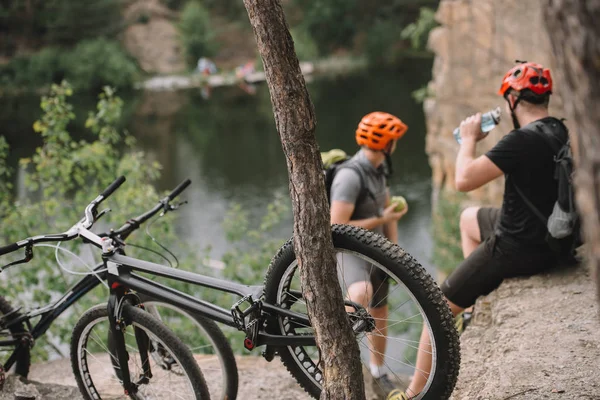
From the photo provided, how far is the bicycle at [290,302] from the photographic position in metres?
2.78

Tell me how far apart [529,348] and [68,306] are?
2.21m

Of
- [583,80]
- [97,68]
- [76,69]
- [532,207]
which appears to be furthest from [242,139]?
[583,80]

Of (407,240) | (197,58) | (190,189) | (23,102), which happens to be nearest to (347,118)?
(190,189)

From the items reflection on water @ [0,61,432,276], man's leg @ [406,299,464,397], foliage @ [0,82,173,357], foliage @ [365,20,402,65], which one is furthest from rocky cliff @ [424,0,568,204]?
foliage @ [365,20,402,65]

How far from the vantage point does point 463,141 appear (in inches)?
149

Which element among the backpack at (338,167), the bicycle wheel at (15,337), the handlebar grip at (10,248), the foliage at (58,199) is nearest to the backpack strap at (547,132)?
the backpack at (338,167)

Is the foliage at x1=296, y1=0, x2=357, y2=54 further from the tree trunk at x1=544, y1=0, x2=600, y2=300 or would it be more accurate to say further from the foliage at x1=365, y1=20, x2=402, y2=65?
the tree trunk at x1=544, y1=0, x2=600, y2=300

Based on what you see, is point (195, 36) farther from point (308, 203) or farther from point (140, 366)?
point (308, 203)

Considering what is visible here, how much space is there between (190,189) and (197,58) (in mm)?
28446

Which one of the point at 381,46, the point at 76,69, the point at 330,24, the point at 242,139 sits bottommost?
the point at 242,139

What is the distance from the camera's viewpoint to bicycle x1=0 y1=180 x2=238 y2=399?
3361mm

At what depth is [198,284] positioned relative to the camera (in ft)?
10.2

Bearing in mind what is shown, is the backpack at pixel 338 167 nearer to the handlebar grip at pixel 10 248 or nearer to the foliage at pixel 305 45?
the handlebar grip at pixel 10 248

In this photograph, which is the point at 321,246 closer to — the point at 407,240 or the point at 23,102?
the point at 407,240
